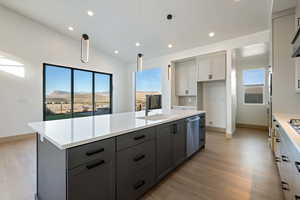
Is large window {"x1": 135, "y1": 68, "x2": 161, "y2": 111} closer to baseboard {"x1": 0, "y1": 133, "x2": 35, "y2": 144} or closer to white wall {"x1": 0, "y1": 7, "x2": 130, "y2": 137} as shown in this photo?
white wall {"x1": 0, "y1": 7, "x2": 130, "y2": 137}

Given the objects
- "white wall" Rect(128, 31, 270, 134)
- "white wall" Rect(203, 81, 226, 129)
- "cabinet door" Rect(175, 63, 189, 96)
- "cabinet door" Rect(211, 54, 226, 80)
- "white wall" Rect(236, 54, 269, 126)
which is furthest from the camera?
"cabinet door" Rect(175, 63, 189, 96)

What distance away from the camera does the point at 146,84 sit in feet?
22.7

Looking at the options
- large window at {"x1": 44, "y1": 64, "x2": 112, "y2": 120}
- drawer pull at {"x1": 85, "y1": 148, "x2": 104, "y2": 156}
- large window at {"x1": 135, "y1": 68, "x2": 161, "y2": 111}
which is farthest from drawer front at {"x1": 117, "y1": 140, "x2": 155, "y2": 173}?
large window at {"x1": 44, "y1": 64, "x2": 112, "y2": 120}

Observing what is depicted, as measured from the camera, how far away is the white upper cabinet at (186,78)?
17.5 feet

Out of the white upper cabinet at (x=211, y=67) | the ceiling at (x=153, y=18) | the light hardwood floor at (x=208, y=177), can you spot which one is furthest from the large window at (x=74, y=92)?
the white upper cabinet at (x=211, y=67)

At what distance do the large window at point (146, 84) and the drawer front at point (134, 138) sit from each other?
440cm

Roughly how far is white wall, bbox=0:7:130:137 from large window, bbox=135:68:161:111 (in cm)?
304

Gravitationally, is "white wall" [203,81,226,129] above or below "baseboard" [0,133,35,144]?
above

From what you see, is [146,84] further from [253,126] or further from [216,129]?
[253,126]

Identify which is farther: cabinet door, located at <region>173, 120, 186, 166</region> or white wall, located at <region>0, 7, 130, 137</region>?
white wall, located at <region>0, 7, 130, 137</region>

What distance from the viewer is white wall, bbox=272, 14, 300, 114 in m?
2.73

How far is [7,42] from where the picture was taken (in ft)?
13.0

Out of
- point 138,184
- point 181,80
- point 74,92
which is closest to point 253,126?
point 181,80

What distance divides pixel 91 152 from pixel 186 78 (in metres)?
4.98
